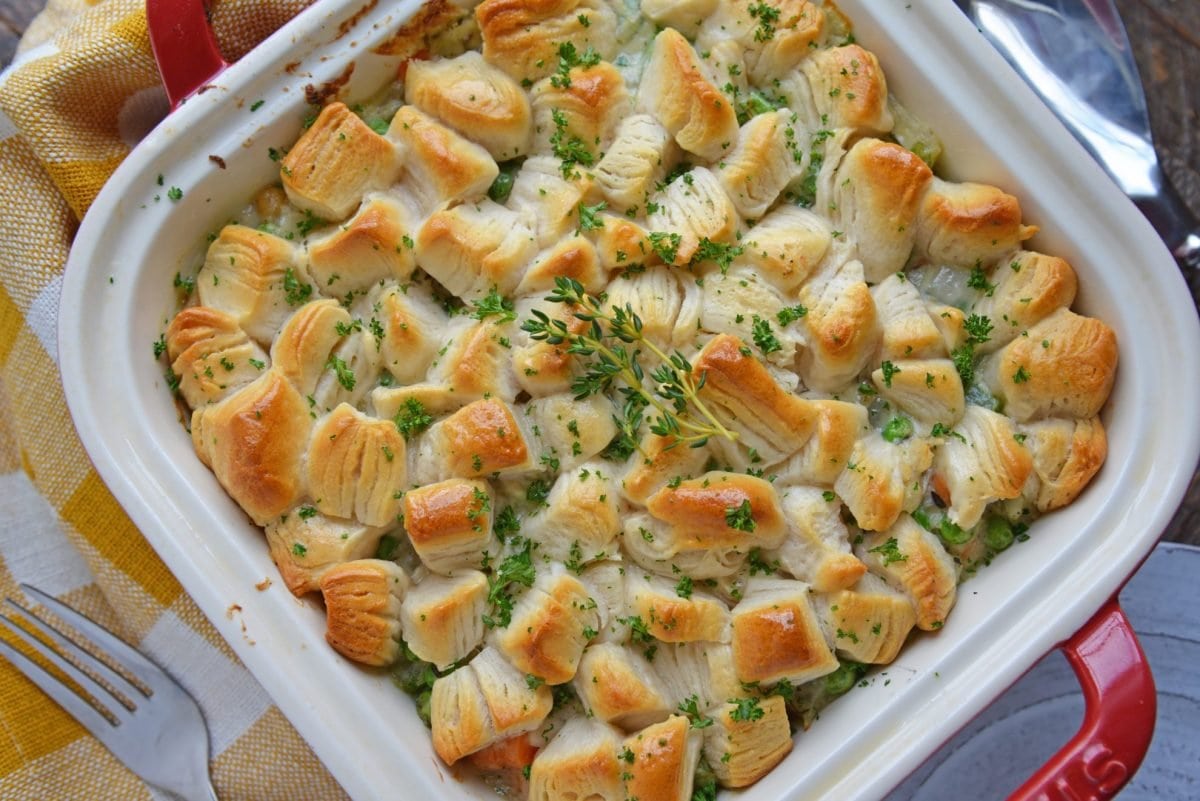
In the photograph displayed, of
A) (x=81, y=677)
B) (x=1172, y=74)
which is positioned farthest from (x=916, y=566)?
(x=81, y=677)

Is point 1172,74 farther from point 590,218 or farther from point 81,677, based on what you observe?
point 81,677

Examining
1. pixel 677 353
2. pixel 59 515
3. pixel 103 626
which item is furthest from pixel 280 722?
pixel 677 353

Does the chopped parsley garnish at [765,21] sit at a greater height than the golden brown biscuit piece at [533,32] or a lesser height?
greater

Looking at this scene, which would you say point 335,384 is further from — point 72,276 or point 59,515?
point 59,515

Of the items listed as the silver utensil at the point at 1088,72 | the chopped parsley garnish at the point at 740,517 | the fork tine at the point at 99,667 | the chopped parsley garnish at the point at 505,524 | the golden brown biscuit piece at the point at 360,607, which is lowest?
the fork tine at the point at 99,667

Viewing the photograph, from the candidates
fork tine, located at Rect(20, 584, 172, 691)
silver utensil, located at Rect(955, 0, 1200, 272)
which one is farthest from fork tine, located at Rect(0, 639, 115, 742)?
silver utensil, located at Rect(955, 0, 1200, 272)

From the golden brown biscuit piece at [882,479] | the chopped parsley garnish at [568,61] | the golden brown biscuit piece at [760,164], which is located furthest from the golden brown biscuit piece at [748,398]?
the chopped parsley garnish at [568,61]

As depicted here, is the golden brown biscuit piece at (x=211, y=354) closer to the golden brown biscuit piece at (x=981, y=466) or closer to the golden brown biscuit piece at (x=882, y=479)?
the golden brown biscuit piece at (x=882, y=479)
